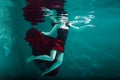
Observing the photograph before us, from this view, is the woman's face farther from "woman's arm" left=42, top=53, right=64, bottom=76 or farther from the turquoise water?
"woman's arm" left=42, top=53, right=64, bottom=76

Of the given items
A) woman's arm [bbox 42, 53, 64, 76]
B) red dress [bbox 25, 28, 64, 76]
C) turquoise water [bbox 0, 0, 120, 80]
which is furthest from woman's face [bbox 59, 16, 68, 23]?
woman's arm [bbox 42, 53, 64, 76]

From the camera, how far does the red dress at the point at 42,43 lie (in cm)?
1035

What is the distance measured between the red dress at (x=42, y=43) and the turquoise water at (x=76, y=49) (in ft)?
2.15

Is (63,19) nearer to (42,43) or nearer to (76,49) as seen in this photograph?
(42,43)

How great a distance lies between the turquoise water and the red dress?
2.15 ft

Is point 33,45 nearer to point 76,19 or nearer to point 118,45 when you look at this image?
point 76,19

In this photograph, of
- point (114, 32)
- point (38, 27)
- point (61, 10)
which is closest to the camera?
point (61, 10)

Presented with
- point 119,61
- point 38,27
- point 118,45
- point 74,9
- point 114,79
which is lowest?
point 114,79

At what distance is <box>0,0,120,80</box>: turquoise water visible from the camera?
37.1 ft

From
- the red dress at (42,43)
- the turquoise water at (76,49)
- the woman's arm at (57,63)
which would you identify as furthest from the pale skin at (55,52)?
the turquoise water at (76,49)

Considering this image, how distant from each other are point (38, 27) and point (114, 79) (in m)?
4.97

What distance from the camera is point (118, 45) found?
41.2 feet

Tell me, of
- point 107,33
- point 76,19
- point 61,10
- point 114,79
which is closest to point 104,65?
point 114,79

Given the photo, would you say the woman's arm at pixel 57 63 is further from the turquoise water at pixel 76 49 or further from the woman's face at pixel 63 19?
the woman's face at pixel 63 19
